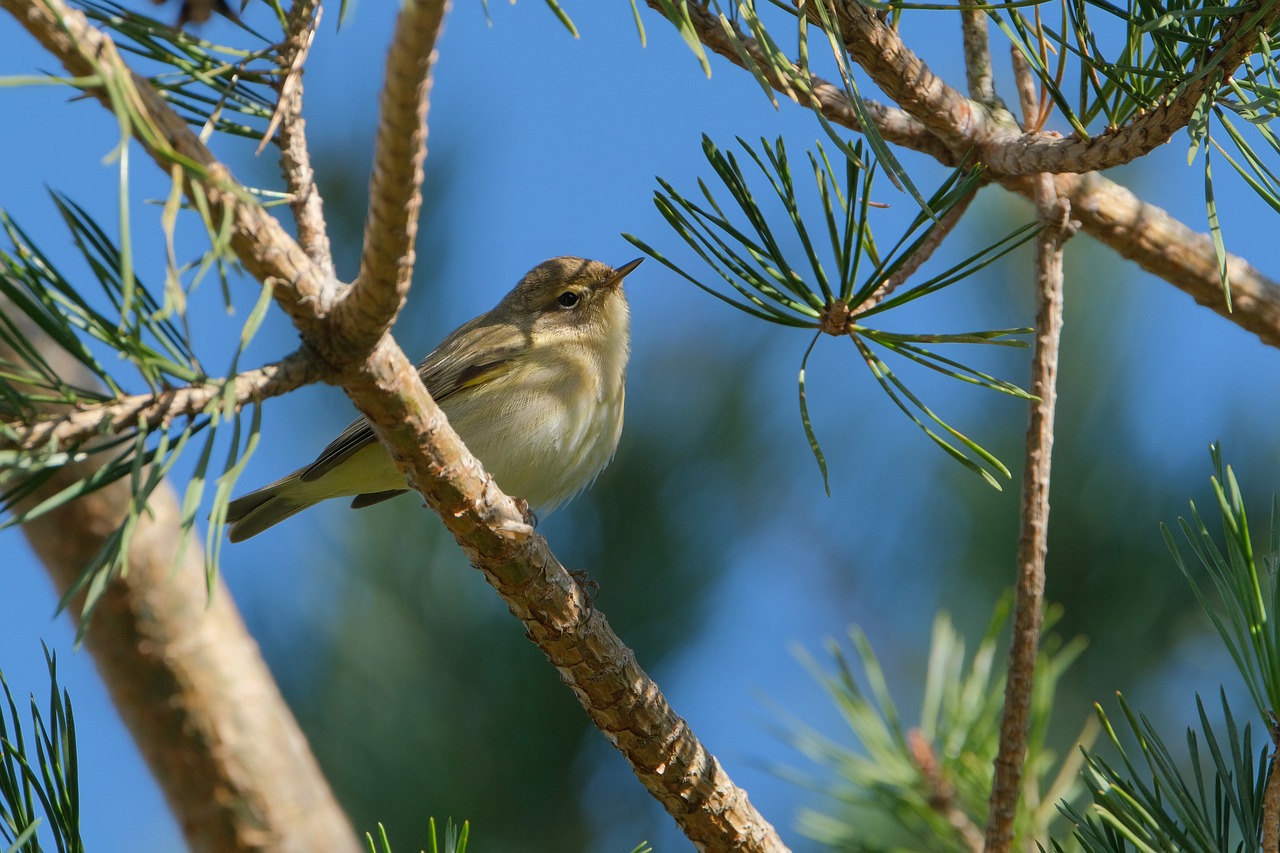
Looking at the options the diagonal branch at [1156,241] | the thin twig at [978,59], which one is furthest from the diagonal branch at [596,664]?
Result: the thin twig at [978,59]

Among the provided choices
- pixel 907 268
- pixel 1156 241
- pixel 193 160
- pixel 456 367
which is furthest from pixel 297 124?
pixel 456 367

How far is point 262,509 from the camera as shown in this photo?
3.96 m

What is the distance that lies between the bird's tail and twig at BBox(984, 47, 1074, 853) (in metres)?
2.58

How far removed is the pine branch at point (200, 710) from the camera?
8.99 feet

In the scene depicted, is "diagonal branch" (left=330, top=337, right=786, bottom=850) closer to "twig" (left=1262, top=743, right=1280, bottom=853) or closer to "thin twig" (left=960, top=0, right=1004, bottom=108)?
"twig" (left=1262, top=743, right=1280, bottom=853)

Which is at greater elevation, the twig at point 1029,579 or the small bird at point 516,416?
the small bird at point 516,416

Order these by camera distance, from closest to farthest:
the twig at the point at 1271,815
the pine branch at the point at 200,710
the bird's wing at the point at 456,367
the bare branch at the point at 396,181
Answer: the bare branch at the point at 396,181 → the twig at the point at 1271,815 → the pine branch at the point at 200,710 → the bird's wing at the point at 456,367

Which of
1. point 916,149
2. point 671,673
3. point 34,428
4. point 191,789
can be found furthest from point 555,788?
point 34,428

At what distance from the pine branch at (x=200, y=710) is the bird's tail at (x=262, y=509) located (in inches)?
40.5

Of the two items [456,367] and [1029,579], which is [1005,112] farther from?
[456,367]

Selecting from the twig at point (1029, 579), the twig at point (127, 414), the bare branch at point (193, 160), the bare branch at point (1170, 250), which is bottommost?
the twig at point (1029, 579)

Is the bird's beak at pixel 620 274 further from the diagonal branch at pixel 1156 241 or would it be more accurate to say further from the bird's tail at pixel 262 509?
the diagonal branch at pixel 1156 241

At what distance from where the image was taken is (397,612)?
125 inches

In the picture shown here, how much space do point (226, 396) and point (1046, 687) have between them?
1.69m
